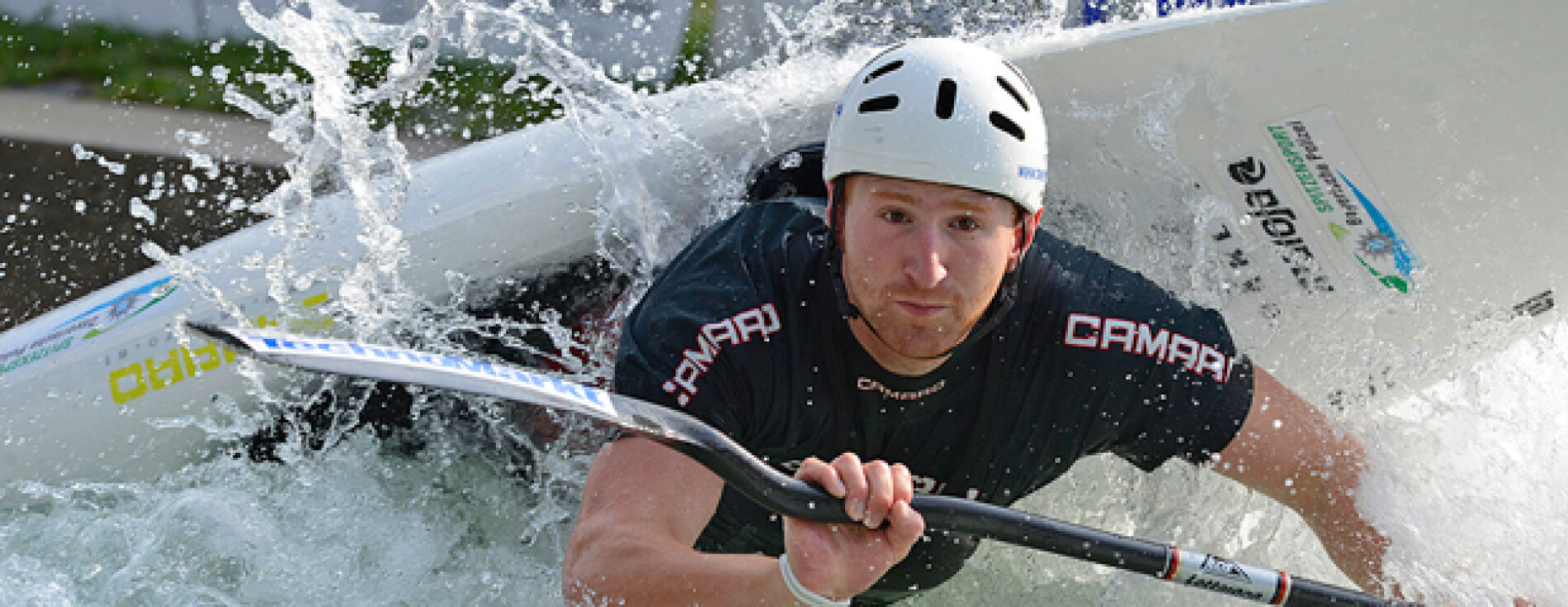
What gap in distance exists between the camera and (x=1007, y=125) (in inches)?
89.8

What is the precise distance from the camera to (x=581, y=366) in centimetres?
304

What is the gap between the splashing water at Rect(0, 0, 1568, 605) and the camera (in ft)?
8.98

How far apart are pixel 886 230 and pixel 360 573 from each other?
1.36 meters

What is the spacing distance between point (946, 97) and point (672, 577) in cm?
92

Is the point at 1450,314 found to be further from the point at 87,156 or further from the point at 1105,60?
the point at 87,156

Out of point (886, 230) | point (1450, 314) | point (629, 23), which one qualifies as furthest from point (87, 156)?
point (1450, 314)

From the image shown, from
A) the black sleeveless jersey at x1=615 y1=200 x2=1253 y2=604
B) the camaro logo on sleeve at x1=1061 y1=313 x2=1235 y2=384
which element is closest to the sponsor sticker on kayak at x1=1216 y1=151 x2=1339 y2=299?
the black sleeveless jersey at x1=615 y1=200 x2=1253 y2=604

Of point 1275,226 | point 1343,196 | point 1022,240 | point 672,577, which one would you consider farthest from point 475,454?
point 1343,196

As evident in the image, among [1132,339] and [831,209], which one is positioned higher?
[831,209]

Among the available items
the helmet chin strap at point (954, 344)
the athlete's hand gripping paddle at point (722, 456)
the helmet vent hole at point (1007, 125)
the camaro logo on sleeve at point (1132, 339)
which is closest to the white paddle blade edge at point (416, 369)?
the athlete's hand gripping paddle at point (722, 456)

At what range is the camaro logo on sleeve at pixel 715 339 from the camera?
225 centimetres

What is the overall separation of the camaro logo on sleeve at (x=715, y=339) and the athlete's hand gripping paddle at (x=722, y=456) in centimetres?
24

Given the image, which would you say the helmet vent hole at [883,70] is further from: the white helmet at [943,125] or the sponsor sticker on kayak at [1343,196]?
the sponsor sticker on kayak at [1343,196]

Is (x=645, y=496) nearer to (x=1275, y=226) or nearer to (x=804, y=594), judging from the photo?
(x=804, y=594)
